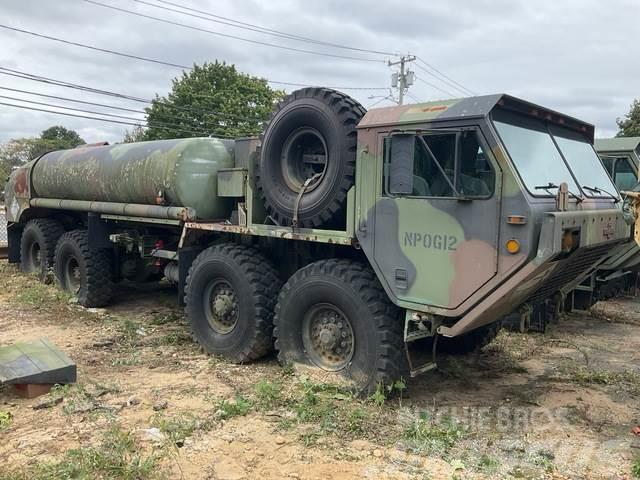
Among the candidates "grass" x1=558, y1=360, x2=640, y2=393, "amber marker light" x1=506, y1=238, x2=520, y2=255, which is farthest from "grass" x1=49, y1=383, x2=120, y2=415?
"grass" x1=558, y1=360, x2=640, y2=393

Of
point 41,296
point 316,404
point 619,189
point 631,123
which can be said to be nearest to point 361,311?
point 316,404

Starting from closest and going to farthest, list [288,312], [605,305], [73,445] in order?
[73,445]
[288,312]
[605,305]

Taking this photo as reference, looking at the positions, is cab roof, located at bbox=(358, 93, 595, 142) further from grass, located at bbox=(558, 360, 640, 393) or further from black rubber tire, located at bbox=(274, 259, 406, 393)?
grass, located at bbox=(558, 360, 640, 393)

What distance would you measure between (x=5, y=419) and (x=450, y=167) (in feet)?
13.2

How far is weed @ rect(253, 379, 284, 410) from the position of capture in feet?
15.8

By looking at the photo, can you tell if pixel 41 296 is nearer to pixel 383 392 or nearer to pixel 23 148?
pixel 383 392

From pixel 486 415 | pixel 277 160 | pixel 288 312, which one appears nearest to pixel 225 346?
pixel 288 312

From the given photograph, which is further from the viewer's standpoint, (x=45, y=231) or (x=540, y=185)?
(x=45, y=231)

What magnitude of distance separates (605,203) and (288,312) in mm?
3031

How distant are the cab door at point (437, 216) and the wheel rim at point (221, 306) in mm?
2067

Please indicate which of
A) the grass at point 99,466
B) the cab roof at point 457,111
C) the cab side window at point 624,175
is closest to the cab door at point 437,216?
the cab roof at point 457,111

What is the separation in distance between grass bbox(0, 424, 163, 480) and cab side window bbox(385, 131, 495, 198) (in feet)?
9.15

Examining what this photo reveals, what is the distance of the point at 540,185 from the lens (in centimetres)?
432

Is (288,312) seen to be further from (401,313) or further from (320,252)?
(401,313)
